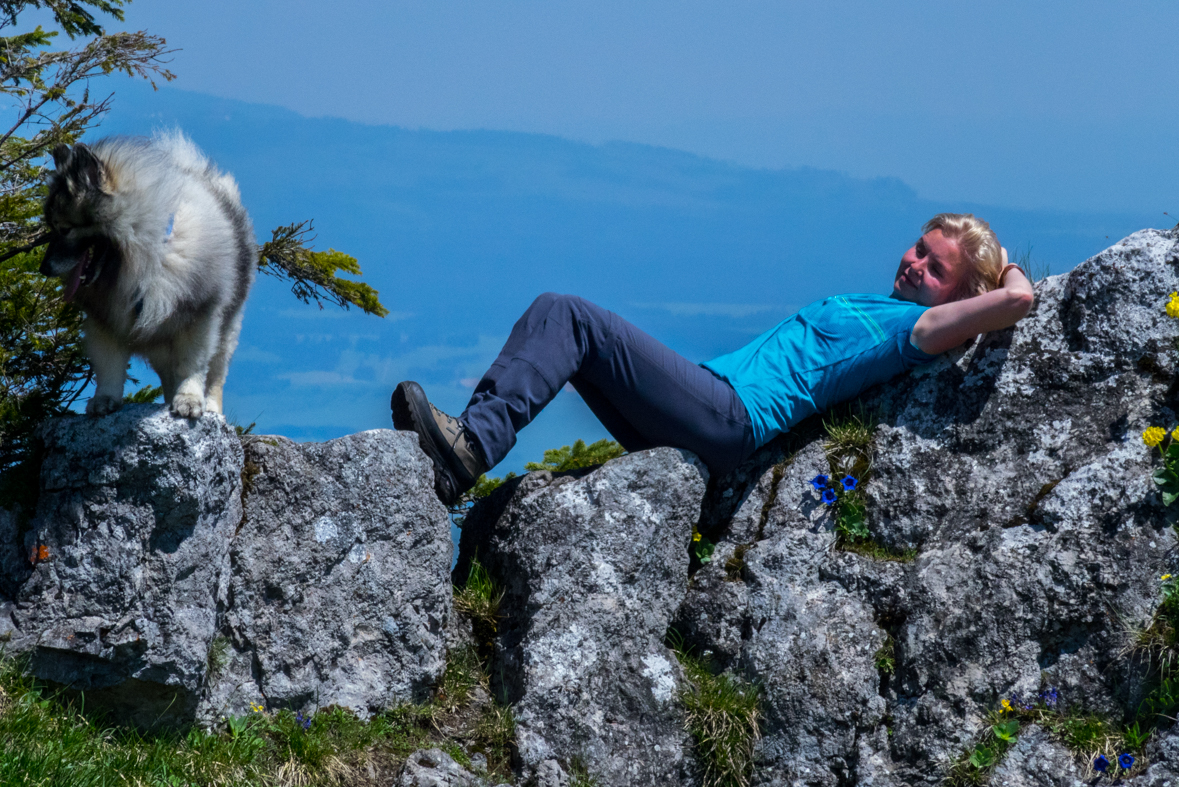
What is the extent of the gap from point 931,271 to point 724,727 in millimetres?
2966

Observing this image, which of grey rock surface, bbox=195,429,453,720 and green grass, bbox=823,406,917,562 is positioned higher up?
green grass, bbox=823,406,917,562

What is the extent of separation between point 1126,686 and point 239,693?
428 cm

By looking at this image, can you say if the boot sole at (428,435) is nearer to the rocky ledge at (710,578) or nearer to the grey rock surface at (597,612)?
the rocky ledge at (710,578)

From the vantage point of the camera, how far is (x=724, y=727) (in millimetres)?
4742

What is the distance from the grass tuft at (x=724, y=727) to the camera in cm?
Result: 474

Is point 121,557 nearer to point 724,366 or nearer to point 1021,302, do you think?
point 724,366

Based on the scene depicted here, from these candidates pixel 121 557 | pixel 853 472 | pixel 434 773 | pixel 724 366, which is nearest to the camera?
pixel 121 557

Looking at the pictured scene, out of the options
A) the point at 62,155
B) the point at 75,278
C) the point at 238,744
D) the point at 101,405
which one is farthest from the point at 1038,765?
the point at 62,155

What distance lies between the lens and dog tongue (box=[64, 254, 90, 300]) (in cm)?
396

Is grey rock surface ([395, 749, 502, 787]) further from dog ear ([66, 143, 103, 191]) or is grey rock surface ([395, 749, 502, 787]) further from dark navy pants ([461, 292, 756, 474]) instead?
dog ear ([66, 143, 103, 191])

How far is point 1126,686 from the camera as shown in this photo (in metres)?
4.56

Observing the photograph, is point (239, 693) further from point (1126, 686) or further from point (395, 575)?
point (1126, 686)

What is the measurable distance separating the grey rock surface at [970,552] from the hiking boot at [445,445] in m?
1.43

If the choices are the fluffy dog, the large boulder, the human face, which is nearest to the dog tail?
the fluffy dog
